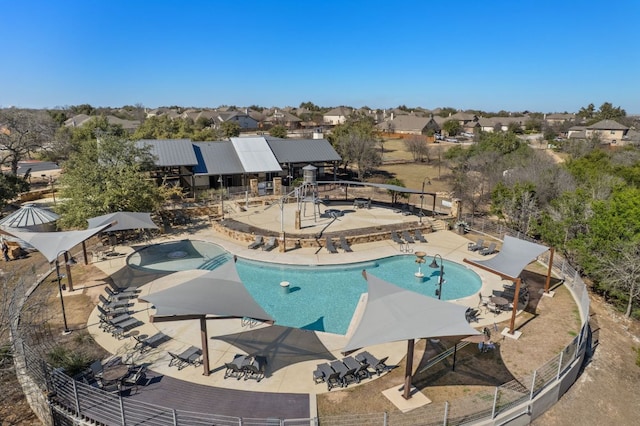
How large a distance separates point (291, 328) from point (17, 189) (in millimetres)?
30471

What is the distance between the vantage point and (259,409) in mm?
10945

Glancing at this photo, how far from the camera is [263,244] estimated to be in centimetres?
2530

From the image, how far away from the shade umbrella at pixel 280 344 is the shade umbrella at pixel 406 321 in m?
3.27

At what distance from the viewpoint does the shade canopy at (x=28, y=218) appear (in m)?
24.7

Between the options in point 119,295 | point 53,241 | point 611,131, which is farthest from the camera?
point 611,131

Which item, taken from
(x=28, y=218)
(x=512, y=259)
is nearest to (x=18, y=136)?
(x=28, y=218)

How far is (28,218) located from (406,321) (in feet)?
85.8

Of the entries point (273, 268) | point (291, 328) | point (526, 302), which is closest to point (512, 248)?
point (526, 302)

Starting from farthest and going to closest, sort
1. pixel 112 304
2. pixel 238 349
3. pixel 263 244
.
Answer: pixel 263 244 → pixel 112 304 → pixel 238 349

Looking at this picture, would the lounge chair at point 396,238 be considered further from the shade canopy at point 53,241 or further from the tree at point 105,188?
the shade canopy at point 53,241

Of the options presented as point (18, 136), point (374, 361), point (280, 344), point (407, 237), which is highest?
point (18, 136)

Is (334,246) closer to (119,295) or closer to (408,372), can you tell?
(119,295)

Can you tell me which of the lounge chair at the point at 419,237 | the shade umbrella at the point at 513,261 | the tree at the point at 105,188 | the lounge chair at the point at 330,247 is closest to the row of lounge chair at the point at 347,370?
the shade umbrella at the point at 513,261

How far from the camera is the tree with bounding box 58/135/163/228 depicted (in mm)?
24000
